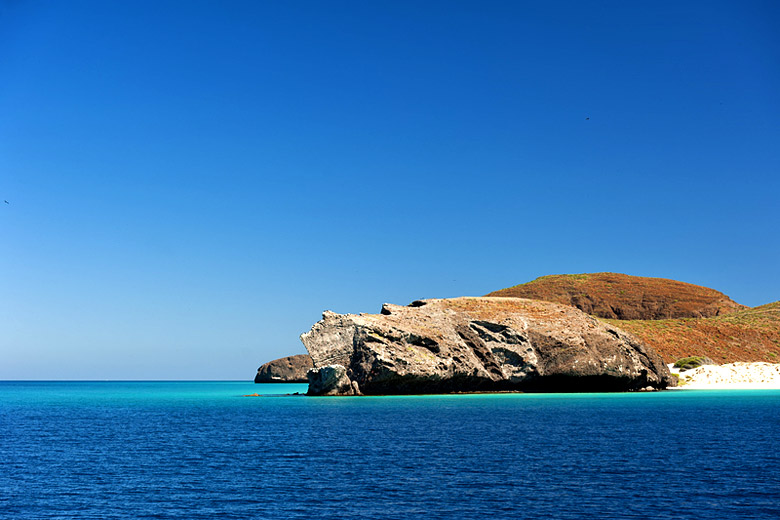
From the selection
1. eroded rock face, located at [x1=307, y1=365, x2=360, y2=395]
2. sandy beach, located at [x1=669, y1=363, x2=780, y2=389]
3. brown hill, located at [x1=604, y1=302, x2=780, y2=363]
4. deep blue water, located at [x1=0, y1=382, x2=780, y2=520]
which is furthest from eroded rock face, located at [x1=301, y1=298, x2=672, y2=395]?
brown hill, located at [x1=604, y1=302, x2=780, y2=363]

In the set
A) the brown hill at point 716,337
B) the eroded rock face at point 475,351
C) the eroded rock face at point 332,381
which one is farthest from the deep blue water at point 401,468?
the brown hill at point 716,337

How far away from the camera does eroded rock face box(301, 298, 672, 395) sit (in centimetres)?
9662

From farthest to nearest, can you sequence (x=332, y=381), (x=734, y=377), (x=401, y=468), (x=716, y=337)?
(x=716, y=337)
(x=734, y=377)
(x=332, y=381)
(x=401, y=468)

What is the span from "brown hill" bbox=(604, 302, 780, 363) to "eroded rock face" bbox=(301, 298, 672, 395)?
58833 millimetres

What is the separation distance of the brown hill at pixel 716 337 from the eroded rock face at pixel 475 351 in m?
58.8

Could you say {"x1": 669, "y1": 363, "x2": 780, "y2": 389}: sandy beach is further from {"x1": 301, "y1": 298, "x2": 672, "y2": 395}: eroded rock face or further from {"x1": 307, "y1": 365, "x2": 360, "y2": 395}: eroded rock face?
{"x1": 307, "y1": 365, "x2": 360, "y2": 395}: eroded rock face

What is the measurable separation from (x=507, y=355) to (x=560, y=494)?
7990cm

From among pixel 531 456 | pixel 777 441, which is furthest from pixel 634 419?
pixel 531 456

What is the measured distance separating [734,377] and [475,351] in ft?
203

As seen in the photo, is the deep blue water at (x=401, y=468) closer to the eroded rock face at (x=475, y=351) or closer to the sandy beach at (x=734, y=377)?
the eroded rock face at (x=475, y=351)

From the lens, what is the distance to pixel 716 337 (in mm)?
180875

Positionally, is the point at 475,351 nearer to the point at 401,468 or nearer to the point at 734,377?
the point at 734,377

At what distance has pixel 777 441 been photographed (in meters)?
44.1

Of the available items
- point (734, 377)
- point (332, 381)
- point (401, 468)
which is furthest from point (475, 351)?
point (401, 468)
